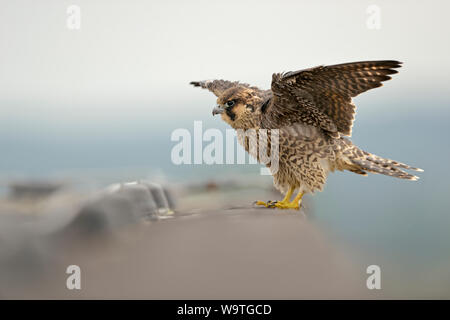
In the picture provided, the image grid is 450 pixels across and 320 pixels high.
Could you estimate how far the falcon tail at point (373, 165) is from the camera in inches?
81.7

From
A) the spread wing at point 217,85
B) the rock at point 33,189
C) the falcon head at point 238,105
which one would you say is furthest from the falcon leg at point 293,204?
the rock at point 33,189

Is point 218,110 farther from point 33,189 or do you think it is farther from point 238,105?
point 33,189

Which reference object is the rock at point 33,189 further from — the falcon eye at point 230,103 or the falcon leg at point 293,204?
the falcon leg at point 293,204

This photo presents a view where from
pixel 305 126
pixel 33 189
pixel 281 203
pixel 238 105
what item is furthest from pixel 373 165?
pixel 33 189

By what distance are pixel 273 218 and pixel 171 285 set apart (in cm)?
62

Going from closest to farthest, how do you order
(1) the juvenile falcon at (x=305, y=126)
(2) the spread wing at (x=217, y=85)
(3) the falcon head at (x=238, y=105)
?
(1) the juvenile falcon at (x=305, y=126) < (3) the falcon head at (x=238, y=105) < (2) the spread wing at (x=217, y=85)

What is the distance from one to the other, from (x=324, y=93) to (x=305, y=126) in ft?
0.73

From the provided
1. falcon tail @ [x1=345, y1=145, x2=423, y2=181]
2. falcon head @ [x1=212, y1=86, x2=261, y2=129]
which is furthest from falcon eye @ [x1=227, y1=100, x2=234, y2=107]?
falcon tail @ [x1=345, y1=145, x2=423, y2=181]

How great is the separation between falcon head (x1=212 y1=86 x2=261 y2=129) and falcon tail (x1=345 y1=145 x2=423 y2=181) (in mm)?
573

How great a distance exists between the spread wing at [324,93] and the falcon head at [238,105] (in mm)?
77

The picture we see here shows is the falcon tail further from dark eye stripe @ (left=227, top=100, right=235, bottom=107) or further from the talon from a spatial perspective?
dark eye stripe @ (left=227, top=100, right=235, bottom=107)

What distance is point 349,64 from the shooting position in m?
1.77

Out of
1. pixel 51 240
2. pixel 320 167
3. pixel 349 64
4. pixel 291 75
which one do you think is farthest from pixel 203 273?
pixel 349 64

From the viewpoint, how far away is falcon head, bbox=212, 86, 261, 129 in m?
2.17
